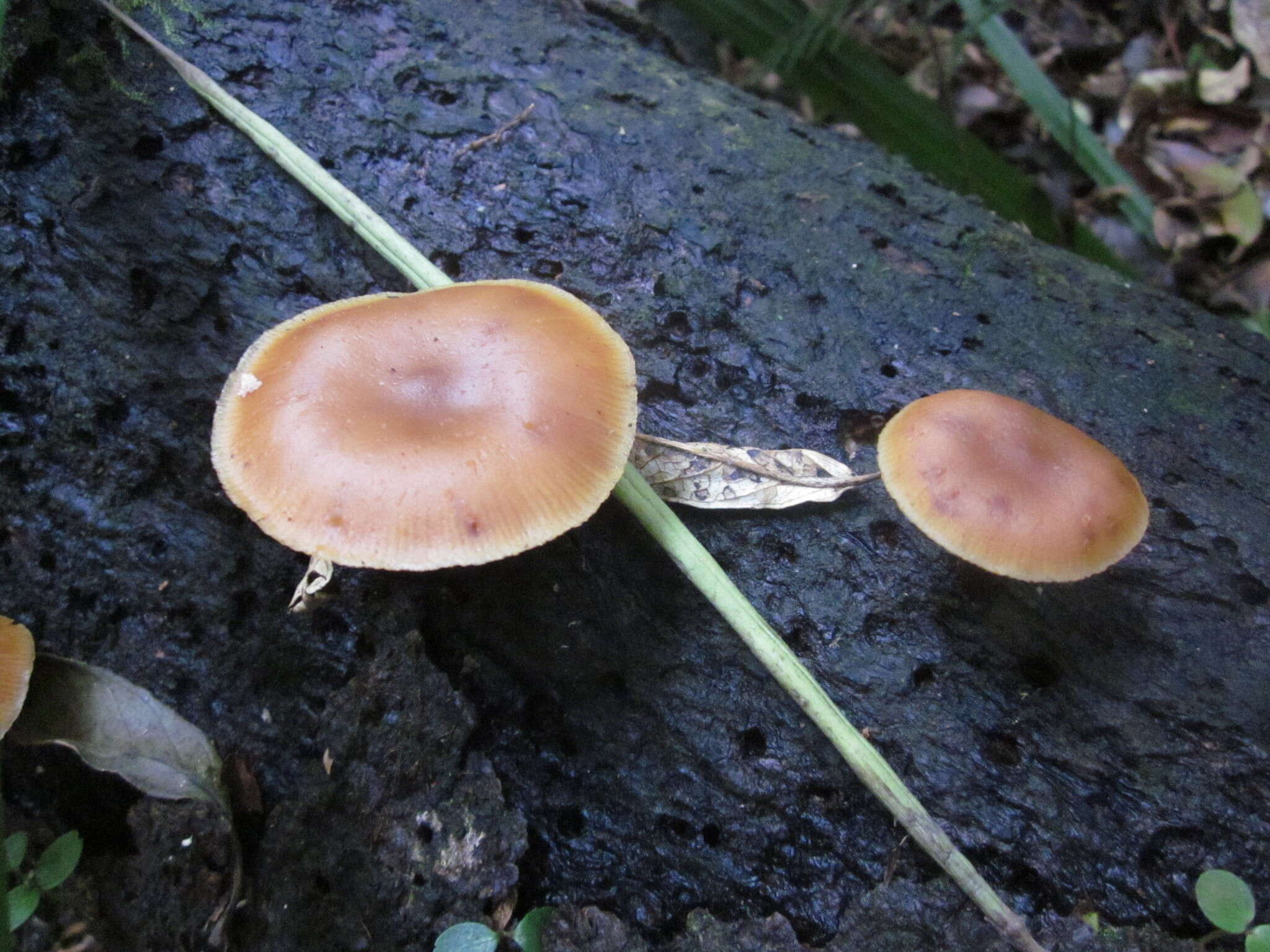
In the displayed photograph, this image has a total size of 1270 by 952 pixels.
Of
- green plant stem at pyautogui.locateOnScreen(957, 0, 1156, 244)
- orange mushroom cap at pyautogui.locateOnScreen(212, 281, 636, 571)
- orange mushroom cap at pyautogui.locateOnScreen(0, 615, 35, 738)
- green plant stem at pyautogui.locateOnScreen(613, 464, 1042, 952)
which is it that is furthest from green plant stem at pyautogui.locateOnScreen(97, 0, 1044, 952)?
green plant stem at pyautogui.locateOnScreen(957, 0, 1156, 244)

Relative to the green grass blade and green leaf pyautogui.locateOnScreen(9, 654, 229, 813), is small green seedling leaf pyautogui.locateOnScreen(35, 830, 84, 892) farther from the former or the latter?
the green grass blade

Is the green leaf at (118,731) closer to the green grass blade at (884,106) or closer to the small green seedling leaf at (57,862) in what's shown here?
the small green seedling leaf at (57,862)

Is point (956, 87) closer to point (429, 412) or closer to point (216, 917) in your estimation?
point (429, 412)

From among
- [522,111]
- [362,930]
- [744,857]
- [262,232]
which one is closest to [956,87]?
[522,111]

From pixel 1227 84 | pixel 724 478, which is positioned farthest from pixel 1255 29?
pixel 724 478

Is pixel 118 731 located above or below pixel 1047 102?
below

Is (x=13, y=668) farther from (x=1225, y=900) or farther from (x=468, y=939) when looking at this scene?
(x=1225, y=900)

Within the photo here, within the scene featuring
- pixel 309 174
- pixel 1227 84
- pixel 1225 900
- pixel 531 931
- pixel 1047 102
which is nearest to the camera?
pixel 1225 900
